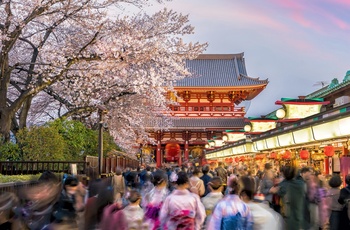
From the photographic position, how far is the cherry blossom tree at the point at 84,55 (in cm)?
1742

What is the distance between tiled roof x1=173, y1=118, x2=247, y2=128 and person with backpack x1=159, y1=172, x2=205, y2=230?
42.0 metres

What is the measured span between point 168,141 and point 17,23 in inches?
1417

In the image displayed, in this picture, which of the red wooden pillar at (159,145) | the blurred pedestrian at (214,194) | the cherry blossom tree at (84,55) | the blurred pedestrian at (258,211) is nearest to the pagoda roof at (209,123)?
the red wooden pillar at (159,145)

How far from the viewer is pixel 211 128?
162 ft

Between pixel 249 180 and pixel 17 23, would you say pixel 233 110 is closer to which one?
pixel 17 23

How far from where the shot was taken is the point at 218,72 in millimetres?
55688

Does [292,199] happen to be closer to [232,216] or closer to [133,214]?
[232,216]

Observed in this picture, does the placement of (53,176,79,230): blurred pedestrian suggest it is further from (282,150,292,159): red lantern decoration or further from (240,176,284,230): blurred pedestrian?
(282,150,292,159): red lantern decoration

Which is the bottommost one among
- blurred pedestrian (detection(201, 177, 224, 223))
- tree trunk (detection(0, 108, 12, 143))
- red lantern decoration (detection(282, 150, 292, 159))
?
blurred pedestrian (detection(201, 177, 224, 223))

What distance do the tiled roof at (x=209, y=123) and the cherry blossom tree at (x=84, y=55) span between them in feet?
77.5

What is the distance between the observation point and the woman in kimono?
27.5 feet

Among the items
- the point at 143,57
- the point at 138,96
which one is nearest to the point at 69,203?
the point at 143,57

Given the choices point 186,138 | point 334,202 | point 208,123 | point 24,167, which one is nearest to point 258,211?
point 334,202

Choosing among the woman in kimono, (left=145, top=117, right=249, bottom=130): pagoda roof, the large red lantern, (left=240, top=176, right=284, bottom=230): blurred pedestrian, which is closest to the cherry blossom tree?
the woman in kimono
